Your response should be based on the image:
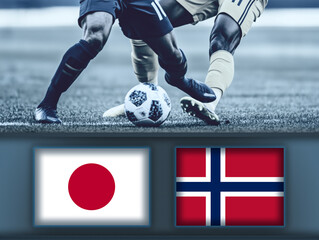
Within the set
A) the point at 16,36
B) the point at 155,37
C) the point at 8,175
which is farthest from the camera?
the point at 16,36

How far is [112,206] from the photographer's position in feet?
4.55

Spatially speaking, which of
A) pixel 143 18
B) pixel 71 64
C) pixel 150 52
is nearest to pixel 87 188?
pixel 71 64

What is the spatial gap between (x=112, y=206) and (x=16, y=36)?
6.53 m

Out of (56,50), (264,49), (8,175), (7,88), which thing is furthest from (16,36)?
(8,175)

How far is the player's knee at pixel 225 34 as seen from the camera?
221 cm

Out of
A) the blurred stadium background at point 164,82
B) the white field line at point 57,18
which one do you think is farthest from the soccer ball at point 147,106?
the white field line at point 57,18

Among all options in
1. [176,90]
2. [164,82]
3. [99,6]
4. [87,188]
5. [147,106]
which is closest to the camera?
[87,188]

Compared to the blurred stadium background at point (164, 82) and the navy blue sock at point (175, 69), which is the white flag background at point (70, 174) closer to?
the blurred stadium background at point (164, 82)

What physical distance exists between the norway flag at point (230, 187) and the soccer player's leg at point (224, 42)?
2.60ft

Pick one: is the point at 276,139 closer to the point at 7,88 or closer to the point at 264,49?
the point at 7,88

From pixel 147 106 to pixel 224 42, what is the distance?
14.8 inches

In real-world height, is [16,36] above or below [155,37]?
above

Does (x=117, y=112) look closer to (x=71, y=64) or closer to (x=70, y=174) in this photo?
(x=71, y=64)

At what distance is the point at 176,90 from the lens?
3998mm
